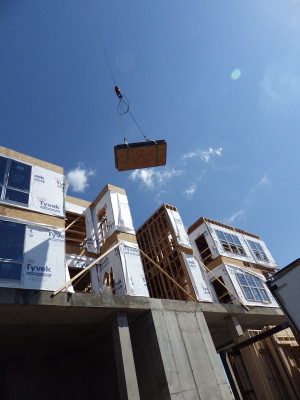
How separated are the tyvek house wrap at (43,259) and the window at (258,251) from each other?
21081 mm

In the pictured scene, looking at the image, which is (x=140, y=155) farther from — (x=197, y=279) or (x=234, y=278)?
(x=234, y=278)

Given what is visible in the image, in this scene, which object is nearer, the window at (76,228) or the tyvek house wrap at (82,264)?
the tyvek house wrap at (82,264)

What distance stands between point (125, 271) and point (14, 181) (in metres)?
6.40

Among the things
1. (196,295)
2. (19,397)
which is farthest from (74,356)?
(196,295)

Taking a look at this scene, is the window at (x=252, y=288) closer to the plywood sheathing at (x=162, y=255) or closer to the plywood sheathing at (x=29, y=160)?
the plywood sheathing at (x=162, y=255)

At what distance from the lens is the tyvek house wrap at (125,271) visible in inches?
486

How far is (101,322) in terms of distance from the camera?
11398mm

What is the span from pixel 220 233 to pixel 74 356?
16008 mm

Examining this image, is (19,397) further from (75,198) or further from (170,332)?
(75,198)

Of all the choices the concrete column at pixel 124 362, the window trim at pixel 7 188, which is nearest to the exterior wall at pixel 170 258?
the concrete column at pixel 124 362

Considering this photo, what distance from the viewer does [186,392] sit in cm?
993

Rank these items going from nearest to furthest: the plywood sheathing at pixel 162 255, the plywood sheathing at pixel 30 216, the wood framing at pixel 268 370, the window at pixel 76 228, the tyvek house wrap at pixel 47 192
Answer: the wood framing at pixel 268 370
the plywood sheathing at pixel 30 216
the tyvek house wrap at pixel 47 192
the window at pixel 76 228
the plywood sheathing at pixel 162 255

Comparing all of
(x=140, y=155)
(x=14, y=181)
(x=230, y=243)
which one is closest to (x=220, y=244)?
(x=230, y=243)

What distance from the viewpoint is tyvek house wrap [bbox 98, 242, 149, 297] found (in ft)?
40.5
